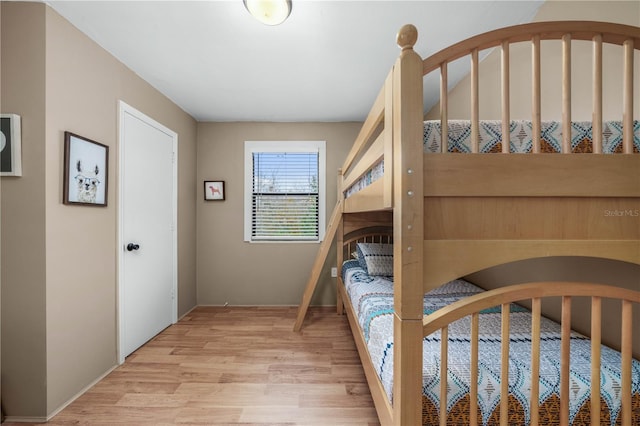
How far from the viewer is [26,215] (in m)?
1.52

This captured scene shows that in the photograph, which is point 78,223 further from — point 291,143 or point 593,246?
point 593,246

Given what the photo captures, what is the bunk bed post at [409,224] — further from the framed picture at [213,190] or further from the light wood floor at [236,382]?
the framed picture at [213,190]

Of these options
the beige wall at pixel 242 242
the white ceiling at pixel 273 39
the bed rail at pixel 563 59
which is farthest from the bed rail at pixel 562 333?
the beige wall at pixel 242 242

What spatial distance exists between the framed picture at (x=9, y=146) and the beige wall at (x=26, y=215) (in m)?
0.03

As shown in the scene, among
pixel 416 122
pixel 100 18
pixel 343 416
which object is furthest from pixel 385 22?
pixel 343 416

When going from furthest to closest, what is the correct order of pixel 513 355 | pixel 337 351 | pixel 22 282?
pixel 337 351
pixel 22 282
pixel 513 355

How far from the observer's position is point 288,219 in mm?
3387

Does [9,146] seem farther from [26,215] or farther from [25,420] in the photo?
[25,420]

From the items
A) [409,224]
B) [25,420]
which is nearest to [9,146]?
[25,420]

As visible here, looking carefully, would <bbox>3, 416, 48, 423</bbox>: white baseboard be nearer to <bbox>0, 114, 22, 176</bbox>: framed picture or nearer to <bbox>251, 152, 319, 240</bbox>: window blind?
<bbox>0, 114, 22, 176</bbox>: framed picture

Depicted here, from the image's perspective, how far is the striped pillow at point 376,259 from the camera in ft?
8.08

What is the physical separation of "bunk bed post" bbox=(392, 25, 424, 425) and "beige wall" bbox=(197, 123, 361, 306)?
2508 mm

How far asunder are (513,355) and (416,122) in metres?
0.96

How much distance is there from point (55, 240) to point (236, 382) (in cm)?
136
